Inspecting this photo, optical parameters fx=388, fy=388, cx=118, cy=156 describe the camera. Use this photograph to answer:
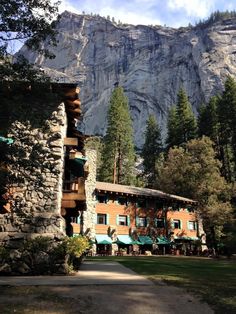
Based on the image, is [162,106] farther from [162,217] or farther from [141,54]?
[162,217]

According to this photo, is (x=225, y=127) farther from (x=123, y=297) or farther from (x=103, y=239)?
(x=123, y=297)

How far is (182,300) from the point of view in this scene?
895 centimetres

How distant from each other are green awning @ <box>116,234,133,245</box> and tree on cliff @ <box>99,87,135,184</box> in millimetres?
16370

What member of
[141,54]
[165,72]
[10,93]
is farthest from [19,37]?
[141,54]

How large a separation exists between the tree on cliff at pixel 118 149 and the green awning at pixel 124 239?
53.7 ft

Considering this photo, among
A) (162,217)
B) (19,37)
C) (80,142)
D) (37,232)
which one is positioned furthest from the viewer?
(162,217)

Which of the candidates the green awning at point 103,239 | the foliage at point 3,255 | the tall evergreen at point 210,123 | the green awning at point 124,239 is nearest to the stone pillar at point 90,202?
the green awning at point 103,239

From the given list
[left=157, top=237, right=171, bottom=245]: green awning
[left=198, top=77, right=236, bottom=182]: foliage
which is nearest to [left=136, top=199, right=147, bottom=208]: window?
[left=157, top=237, right=171, bottom=245]: green awning

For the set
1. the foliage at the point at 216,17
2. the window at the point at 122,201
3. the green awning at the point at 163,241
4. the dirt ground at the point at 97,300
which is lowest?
the dirt ground at the point at 97,300

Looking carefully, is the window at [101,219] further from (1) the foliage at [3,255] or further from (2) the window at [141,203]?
(1) the foliage at [3,255]

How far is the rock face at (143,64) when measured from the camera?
101188mm

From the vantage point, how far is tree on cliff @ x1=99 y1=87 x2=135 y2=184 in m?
60.6

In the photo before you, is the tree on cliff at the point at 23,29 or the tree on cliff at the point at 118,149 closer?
the tree on cliff at the point at 23,29

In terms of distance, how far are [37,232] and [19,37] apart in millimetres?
7418
